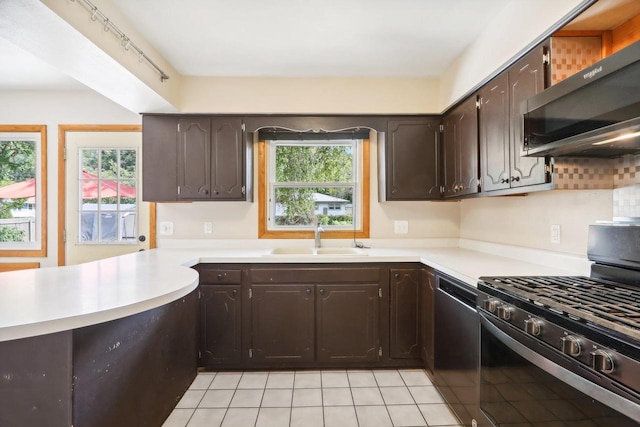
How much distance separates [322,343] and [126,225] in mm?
2208

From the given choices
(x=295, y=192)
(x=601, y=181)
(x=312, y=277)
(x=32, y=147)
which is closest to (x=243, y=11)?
(x=295, y=192)

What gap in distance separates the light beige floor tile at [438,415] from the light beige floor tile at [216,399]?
1.29m

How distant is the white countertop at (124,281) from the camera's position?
3.38 feet

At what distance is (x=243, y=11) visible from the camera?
77.5 inches

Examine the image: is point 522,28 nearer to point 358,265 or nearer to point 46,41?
point 358,265

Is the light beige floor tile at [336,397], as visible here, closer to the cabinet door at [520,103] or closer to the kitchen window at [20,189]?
the cabinet door at [520,103]

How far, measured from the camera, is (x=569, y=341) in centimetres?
100

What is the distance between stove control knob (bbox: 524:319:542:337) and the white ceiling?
1.83m

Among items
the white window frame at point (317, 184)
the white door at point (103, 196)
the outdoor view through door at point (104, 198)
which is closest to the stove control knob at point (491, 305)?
the white window frame at point (317, 184)

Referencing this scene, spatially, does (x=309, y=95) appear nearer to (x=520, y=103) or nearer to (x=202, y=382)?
(x=520, y=103)

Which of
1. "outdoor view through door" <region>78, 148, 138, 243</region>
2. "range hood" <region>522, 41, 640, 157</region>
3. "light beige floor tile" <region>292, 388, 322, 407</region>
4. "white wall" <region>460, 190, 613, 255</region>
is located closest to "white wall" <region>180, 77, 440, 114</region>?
"outdoor view through door" <region>78, 148, 138, 243</region>

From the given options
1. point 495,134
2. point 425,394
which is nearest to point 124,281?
point 425,394

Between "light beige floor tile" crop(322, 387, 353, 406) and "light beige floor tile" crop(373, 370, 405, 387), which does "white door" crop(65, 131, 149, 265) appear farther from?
"light beige floor tile" crop(373, 370, 405, 387)

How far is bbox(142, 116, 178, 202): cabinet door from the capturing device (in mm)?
2781
